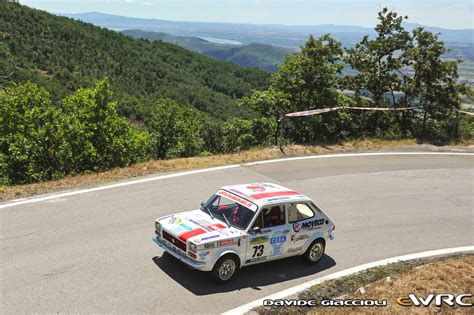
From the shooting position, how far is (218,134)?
26.0 meters

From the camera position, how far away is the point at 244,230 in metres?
8.46

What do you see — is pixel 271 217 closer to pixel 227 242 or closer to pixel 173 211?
pixel 227 242

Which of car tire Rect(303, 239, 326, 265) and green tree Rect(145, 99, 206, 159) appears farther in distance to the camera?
green tree Rect(145, 99, 206, 159)

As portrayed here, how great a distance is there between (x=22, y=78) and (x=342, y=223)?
60.2 m

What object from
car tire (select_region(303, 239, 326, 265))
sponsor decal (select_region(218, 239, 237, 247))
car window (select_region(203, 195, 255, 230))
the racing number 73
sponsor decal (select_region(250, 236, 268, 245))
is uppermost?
car window (select_region(203, 195, 255, 230))

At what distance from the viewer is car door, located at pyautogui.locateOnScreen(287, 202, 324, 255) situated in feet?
30.0

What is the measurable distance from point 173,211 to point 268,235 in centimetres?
322

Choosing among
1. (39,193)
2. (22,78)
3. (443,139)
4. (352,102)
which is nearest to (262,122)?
(352,102)

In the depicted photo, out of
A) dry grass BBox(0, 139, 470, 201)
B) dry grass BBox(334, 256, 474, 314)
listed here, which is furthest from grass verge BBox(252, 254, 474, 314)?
dry grass BBox(0, 139, 470, 201)

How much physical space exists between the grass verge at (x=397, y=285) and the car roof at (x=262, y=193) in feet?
6.00

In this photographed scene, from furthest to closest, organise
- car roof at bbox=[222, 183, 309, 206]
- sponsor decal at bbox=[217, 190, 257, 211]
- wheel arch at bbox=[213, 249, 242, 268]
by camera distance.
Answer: car roof at bbox=[222, 183, 309, 206], sponsor decal at bbox=[217, 190, 257, 211], wheel arch at bbox=[213, 249, 242, 268]

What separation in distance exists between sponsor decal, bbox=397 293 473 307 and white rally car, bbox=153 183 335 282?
1.99 m

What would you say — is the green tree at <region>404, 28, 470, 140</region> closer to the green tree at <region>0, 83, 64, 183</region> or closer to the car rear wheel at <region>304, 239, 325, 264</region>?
the car rear wheel at <region>304, 239, 325, 264</region>

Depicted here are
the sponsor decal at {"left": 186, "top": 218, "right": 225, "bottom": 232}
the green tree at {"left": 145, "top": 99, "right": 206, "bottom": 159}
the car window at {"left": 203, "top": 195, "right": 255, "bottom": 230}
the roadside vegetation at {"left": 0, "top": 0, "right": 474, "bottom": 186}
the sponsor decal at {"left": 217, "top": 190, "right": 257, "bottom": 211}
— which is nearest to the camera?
the sponsor decal at {"left": 186, "top": 218, "right": 225, "bottom": 232}
